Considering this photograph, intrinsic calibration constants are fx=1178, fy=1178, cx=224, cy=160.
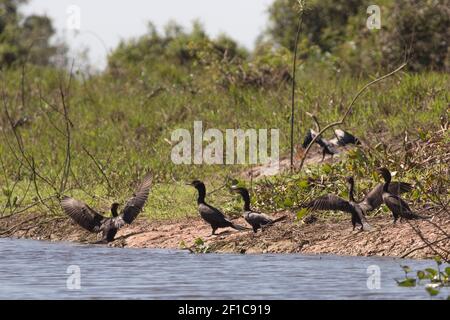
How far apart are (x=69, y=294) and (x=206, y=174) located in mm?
7017

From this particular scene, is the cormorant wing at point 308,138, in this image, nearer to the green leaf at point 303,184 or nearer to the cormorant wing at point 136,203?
the green leaf at point 303,184

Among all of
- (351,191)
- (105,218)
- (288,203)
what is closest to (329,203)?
(351,191)

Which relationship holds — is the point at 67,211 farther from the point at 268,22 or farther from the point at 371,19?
the point at 268,22

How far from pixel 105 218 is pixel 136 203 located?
0.42 meters

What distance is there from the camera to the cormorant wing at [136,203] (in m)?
13.9

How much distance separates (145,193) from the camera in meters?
14.0

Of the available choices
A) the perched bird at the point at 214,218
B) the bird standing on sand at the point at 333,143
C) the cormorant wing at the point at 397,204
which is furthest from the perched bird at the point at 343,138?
the cormorant wing at the point at 397,204

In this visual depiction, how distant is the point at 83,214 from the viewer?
46.1 ft

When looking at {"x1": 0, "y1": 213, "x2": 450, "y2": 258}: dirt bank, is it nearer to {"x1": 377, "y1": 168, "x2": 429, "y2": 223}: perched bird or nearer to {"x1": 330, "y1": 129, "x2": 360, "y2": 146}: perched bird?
{"x1": 377, "y1": 168, "x2": 429, "y2": 223}: perched bird

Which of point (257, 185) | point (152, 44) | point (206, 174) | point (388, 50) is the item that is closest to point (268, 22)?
point (152, 44)

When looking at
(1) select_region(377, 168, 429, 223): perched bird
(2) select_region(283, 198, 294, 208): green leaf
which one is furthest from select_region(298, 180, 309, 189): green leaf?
(1) select_region(377, 168, 429, 223): perched bird

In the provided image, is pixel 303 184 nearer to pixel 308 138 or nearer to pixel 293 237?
pixel 293 237
